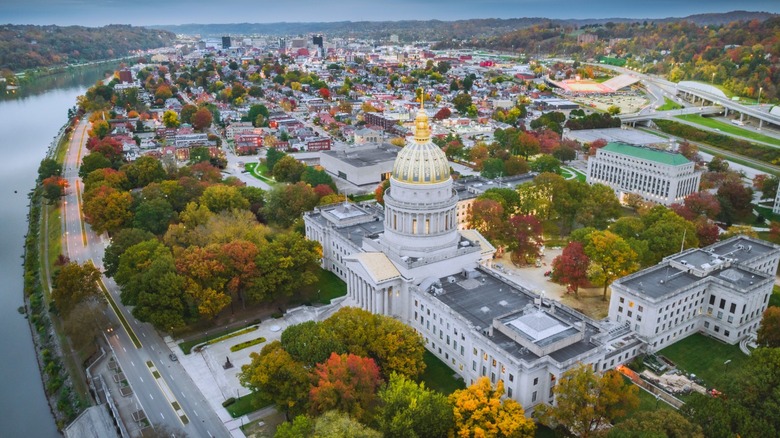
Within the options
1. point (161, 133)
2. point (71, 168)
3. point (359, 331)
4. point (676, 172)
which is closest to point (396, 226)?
point (359, 331)

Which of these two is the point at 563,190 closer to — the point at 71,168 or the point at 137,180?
the point at 137,180

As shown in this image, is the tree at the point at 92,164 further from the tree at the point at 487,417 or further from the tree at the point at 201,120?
the tree at the point at 487,417

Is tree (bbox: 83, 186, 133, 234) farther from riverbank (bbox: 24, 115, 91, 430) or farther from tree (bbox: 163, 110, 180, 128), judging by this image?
tree (bbox: 163, 110, 180, 128)

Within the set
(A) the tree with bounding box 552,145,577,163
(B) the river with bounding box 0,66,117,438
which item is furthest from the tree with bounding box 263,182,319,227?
(A) the tree with bounding box 552,145,577,163

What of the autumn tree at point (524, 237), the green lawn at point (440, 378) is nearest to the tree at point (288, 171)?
the autumn tree at point (524, 237)

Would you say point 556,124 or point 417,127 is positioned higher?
point 417,127

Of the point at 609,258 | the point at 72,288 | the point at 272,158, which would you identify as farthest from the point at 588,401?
the point at 272,158
